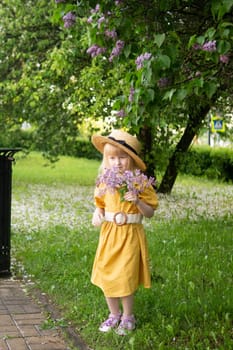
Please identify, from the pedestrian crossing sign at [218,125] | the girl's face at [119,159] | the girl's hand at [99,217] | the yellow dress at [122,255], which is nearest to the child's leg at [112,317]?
the yellow dress at [122,255]

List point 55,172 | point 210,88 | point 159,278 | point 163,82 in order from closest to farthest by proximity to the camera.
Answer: point 210,88, point 163,82, point 159,278, point 55,172

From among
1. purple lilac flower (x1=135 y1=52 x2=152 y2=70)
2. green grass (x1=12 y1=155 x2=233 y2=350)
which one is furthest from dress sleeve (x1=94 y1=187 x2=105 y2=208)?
purple lilac flower (x1=135 y1=52 x2=152 y2=70)

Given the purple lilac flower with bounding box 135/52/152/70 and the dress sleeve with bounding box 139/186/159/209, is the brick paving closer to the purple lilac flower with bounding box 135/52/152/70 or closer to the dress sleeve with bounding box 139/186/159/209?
the dress sleeve with bounding box 139/186/159/209

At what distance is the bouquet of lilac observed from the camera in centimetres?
421

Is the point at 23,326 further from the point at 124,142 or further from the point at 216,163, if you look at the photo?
the point at 216,163

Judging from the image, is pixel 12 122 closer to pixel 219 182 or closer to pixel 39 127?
pixel 39 127

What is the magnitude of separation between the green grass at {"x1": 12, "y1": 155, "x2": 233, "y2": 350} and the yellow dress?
36cm

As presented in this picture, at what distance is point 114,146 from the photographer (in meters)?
4.40

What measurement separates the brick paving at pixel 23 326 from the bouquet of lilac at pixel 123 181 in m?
1.21

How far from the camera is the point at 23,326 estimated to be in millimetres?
4816

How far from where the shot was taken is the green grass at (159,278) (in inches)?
174

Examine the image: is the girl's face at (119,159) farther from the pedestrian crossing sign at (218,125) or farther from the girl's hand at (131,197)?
the pedestrian crossing sign at (218,125)

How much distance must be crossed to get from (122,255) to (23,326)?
3.65ft

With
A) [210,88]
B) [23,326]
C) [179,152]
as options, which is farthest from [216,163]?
[210,88]
